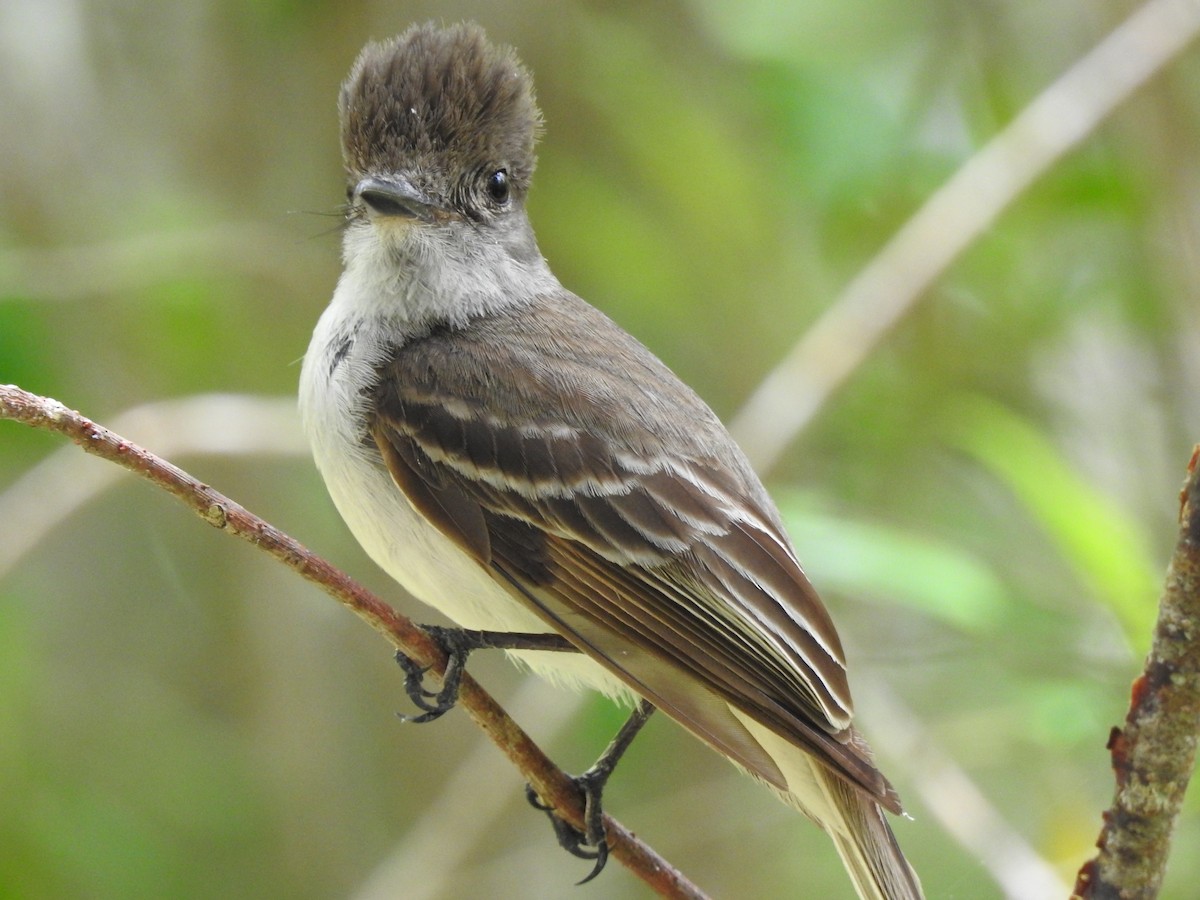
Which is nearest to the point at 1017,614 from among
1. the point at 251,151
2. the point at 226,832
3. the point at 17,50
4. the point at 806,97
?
the point at 806,97

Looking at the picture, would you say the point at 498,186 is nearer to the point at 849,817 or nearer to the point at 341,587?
the point at 341,587

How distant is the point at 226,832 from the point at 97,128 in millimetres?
2012

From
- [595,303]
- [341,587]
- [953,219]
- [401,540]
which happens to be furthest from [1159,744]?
[595,303]

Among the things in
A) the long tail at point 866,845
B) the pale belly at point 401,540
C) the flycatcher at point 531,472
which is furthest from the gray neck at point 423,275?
the long tail at point 866,845

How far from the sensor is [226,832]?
3840 millimetres

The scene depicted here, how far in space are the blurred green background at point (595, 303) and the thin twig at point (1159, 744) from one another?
5.97ft

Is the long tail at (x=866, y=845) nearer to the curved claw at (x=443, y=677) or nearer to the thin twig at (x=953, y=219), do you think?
the curved claw at (x=443, y=677)

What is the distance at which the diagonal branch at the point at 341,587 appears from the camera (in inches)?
57.3

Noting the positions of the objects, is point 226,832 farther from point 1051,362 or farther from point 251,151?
point 1051,362

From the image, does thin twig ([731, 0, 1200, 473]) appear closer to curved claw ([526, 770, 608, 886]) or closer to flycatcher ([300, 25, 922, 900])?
flycatcher ([300, 25, 922, 900])

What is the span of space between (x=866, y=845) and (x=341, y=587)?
0.95 metres

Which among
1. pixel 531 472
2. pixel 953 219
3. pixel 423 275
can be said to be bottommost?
pixel 531 472

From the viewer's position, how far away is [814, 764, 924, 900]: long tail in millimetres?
2072

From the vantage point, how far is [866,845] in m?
2.10
